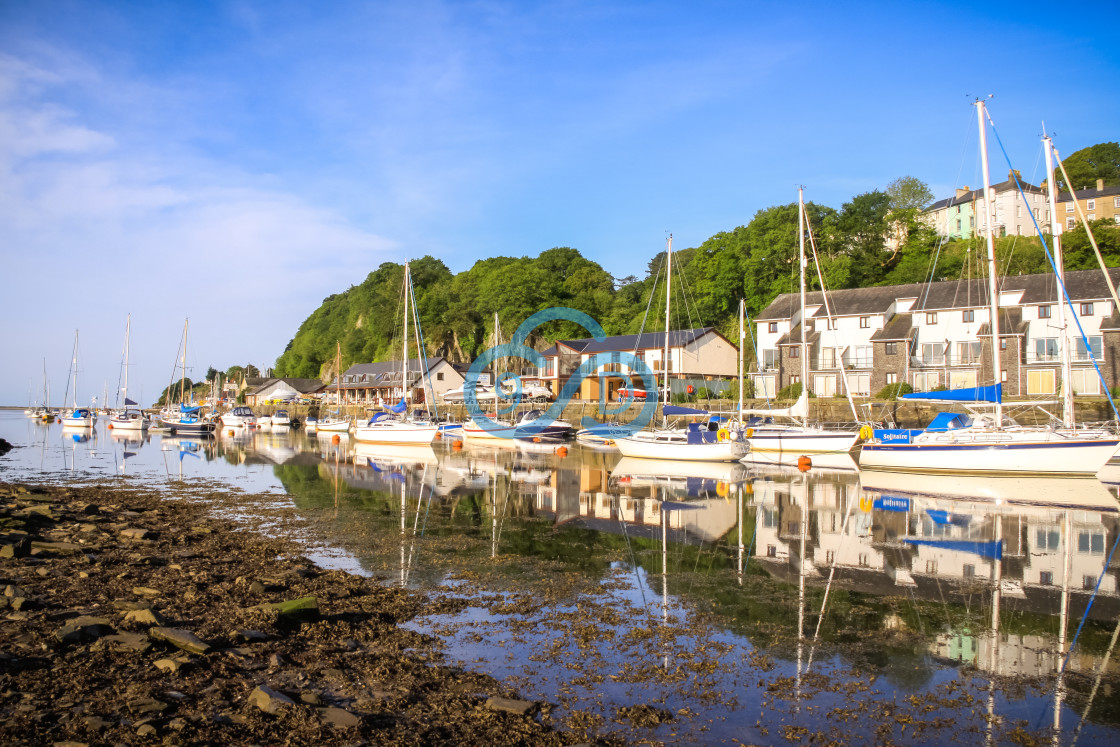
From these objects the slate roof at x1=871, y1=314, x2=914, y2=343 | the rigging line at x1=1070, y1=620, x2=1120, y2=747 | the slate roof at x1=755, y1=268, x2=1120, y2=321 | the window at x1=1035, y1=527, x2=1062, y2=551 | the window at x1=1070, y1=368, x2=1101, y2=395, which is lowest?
the rigging line at x1=1070, y1=620, x2=1120, y2=747

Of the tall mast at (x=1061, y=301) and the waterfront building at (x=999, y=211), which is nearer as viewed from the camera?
the tall mast at (x=1061, y=301)

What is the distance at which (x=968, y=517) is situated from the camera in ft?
68.1

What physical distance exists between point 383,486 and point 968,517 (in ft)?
67.1

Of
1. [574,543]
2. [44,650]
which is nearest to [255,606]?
[44,650]

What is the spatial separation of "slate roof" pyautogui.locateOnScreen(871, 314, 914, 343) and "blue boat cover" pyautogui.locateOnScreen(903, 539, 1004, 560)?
47523 millimetres

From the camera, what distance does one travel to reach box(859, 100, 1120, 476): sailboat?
28.9m

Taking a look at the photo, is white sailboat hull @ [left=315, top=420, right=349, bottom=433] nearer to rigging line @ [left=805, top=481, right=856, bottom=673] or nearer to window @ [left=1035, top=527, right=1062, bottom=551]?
rigging line @ [left=805, top=481, right=856, bottom=673]

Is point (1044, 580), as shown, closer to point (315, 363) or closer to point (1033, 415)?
point (1033, 415)

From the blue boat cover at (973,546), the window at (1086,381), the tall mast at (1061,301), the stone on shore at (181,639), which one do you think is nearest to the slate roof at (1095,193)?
the window at (1086,381)

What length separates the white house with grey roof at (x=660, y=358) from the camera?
2980 inches

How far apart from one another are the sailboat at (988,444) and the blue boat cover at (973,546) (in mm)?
13750

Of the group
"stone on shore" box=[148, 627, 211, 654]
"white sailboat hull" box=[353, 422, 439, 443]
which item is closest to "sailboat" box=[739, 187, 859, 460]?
"white sailboat hull" box=[353, 422, 439, 443]

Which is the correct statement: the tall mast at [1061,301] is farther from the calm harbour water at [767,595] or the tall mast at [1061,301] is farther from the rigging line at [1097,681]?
the rigging line at [1097,681]
